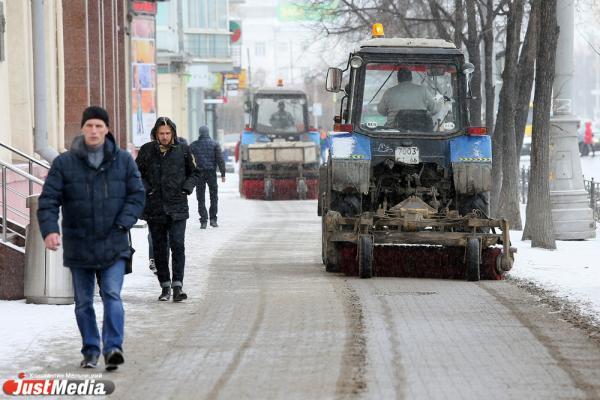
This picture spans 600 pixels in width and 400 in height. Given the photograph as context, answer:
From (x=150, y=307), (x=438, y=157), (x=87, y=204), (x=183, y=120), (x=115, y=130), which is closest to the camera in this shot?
(x=87, y=204)

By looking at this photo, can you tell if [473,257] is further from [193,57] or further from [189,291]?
[193,57]

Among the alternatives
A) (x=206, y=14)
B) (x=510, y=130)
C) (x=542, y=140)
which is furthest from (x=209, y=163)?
(x=206, y=14)

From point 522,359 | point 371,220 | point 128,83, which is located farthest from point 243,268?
point 128,83

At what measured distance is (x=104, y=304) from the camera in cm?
923

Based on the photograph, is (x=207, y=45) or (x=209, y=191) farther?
(x=207, y=45)

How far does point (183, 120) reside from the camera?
Answer: 65000mm

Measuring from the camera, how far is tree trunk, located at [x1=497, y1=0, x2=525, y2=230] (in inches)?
942

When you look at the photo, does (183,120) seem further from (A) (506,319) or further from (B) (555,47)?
(A) (506,319)

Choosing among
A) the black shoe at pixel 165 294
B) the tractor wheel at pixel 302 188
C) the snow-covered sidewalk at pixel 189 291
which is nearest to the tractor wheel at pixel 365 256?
the snow-covered sidewalk at pixel 189 291

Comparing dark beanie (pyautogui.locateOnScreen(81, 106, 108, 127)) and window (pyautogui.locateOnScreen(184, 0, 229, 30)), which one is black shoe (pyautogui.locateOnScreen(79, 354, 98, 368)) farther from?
window (pyautogui.locateOnScreen(184, 0, 229, 30))

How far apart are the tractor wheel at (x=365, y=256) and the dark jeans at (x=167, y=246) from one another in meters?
2.37

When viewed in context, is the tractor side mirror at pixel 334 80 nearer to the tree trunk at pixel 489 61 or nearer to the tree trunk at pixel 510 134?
the tree trunk at pixel 510 134

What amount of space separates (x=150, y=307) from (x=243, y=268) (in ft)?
12.7

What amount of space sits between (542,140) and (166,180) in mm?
8083
